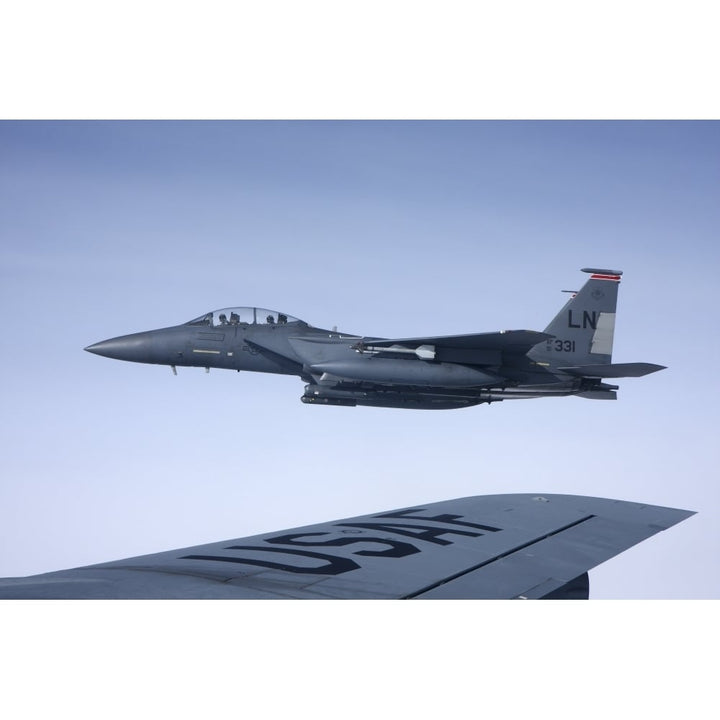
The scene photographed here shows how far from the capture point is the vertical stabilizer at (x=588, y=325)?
46.5 ft

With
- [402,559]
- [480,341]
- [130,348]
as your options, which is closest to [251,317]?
[130,348]

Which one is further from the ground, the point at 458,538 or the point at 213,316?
the point at 213,316

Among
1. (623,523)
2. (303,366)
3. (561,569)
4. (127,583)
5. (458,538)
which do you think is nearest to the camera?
(127,583)

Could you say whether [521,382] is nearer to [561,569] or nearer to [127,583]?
[561,569]

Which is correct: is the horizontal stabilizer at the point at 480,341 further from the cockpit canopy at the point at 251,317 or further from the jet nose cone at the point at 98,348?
the jet nose cone at the point at 98,348

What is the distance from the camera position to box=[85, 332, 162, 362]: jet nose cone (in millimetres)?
13648

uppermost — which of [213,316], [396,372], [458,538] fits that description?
[213,316]

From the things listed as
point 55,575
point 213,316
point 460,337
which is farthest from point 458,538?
point 213,316

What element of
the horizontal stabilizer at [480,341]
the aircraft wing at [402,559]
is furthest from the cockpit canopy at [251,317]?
the aircraft wing at [402,559]

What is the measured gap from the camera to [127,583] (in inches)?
273

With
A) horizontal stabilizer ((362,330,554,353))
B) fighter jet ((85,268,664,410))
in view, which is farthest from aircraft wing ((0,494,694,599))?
horizontal stabilizer ((362,330,554,353))

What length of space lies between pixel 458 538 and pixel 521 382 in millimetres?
4684

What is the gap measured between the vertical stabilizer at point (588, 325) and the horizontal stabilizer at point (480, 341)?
148 cm

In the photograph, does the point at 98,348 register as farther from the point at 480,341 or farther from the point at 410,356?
the point at 480,341
